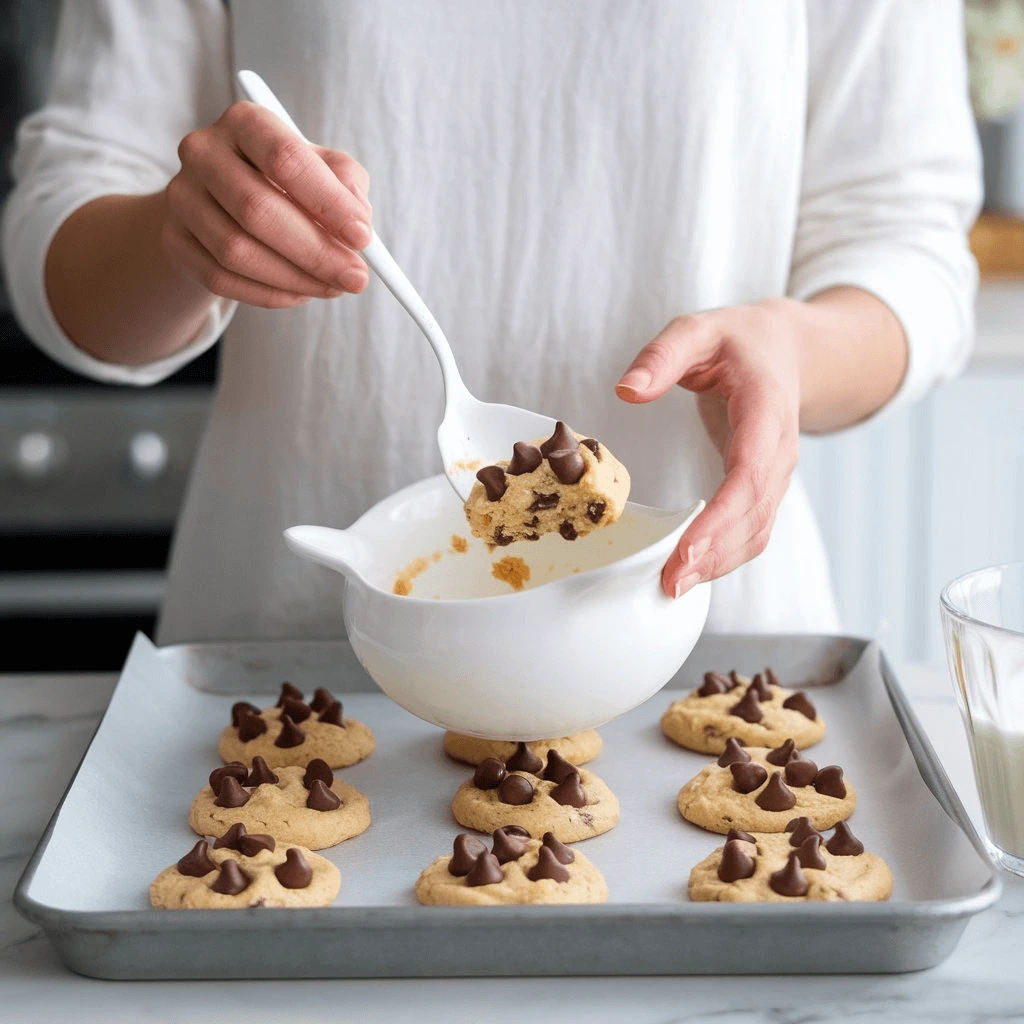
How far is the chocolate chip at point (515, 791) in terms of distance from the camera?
899mm

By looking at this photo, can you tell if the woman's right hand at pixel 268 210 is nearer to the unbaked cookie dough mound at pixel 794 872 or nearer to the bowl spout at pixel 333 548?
the bowl spout at pixel 333 548

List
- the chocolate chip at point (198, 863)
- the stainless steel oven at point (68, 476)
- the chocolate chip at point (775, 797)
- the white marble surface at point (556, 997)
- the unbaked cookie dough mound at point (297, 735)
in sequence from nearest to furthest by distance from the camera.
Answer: the white marble surface at point (556, 997), the chocolate chip at point (198, 863), the chocolate chip at point (775, 797), the unbaked cookie dough mound at point (297, 735), the stainless steel oven at point (68, 476)

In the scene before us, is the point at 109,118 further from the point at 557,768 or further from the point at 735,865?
the point at 735,865

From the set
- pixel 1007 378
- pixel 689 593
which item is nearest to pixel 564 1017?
pixel 689 593

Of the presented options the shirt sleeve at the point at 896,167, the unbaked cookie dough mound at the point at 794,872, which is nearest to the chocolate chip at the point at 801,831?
the unbaked cookie dough mound at the point at 794,872

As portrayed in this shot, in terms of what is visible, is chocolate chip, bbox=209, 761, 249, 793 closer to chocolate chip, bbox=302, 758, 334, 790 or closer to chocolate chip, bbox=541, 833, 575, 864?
chocolate chip, bbox=302, 758, 334, 790

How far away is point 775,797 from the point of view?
893mm

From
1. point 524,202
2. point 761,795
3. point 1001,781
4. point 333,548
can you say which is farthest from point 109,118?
point 1001,781

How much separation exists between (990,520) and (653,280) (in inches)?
50.3

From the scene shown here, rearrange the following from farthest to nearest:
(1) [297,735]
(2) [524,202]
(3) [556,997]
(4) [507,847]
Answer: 1. (2) [524,202]
2. (1) [297,735]
3. (4) [507,847]
4. (3) [556,997]

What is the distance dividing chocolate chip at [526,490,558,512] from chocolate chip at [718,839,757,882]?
0.26m

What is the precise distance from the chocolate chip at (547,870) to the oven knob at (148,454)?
138 centimetres

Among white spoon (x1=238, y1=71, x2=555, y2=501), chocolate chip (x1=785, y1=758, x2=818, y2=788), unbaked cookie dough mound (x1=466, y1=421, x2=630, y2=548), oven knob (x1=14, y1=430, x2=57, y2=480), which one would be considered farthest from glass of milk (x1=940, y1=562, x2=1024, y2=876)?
oven knob (x1=14, y1=430, x2=57, y2=480)

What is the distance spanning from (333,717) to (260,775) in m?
0.11
